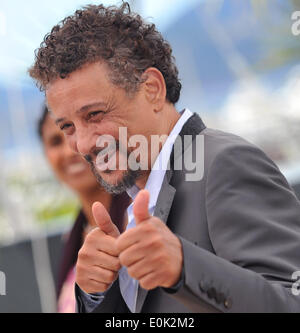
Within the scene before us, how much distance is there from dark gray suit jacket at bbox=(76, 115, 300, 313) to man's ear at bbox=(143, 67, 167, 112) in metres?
0.18

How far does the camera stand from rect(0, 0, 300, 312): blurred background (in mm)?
3389

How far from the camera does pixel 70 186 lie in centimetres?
314

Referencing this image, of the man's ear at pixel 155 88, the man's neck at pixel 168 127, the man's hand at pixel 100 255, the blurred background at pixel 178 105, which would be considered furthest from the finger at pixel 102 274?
the blurred background at pixel 178 105

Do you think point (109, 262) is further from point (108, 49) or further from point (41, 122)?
point (41, 122)

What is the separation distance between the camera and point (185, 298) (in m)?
0.87

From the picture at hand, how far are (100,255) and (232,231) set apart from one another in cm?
24

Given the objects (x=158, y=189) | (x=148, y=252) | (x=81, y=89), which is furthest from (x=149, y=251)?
(x=81, y=89)

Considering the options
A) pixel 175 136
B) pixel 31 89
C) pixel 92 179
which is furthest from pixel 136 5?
pixel 175 136

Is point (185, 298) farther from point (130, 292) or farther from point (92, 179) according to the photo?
point (92, 179)

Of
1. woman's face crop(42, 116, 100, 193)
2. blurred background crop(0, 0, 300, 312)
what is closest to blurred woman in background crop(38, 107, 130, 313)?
woman's face crop(42, 116, 100, 193)

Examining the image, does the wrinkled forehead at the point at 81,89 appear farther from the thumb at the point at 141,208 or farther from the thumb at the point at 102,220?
the thumb at the point at 141,208

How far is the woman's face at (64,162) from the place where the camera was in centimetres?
309

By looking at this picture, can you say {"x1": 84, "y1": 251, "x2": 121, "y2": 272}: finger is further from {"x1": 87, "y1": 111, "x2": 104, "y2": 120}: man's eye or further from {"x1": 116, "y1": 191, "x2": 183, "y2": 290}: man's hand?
{"x1": 87, "y1": 111, "x2": 104, "y2": 120}: man's eye

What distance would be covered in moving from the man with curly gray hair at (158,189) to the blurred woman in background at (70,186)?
59.8 inches
